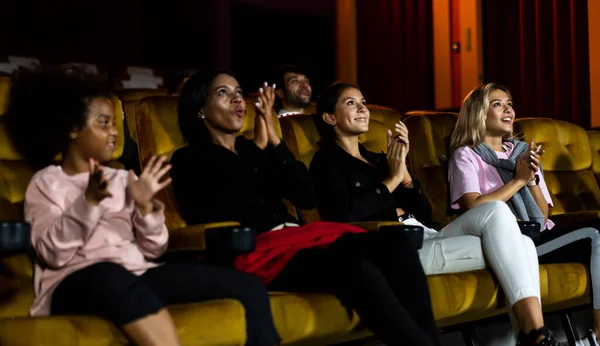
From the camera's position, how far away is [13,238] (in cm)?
170

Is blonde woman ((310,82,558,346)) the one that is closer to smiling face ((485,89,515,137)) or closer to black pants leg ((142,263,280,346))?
smiling face ((485,89,515,137))

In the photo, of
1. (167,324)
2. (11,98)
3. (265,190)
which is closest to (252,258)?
(265,190)

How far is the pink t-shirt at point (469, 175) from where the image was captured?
10.0 feet

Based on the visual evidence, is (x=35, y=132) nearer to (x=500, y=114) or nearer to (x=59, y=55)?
(x=500, y=114)

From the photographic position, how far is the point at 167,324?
5.52ft

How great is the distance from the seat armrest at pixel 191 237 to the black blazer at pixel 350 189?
59cm

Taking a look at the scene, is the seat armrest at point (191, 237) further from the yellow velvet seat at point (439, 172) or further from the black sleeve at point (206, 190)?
the yellow velvet seat at point (439, 172)

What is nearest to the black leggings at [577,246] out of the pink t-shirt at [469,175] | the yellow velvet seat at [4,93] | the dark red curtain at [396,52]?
the pink t-shirt at [469,175]

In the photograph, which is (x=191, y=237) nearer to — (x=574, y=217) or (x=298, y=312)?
(x=298, y=312)

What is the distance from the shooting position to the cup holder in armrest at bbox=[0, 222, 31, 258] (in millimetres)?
1688

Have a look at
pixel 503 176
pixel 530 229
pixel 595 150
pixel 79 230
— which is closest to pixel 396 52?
pixel 595 150

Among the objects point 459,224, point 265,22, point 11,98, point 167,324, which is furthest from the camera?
point 265,22

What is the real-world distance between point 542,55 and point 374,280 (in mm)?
4491

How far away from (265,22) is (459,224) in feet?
22.3
